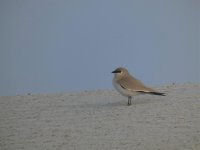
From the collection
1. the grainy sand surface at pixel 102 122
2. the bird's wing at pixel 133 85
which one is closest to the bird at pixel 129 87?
the bird's wing at pixel 133 85

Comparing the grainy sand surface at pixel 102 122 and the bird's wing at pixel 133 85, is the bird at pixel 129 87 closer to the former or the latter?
the bird's wing at pixel 133 85

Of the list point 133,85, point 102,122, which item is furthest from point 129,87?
point 102,122

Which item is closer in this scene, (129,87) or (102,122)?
(102,122)

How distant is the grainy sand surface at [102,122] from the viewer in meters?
5.06

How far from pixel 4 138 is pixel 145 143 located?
4.36 ft

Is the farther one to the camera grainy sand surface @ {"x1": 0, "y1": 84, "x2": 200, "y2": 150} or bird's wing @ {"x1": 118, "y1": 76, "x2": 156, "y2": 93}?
bird's wing @ {"x1": 118, "y1": 76, "x2": 156, "y2": 93}

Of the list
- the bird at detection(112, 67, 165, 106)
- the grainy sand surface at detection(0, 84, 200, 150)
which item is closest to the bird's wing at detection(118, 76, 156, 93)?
the bird at detection(112, 67, 165, 106)

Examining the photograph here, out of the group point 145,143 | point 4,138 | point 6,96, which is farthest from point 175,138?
point 6,96

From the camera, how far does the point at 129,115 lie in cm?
605

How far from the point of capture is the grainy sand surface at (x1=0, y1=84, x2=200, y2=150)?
5059 millimetres

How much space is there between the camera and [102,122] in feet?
19.1

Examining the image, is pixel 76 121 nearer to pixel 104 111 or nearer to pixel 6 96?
pixel 104 111

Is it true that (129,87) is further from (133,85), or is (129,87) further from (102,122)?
(102,122)

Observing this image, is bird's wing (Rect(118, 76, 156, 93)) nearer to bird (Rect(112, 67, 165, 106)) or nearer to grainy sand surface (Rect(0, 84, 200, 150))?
bird (Rect(112, 67, 165, 106))
